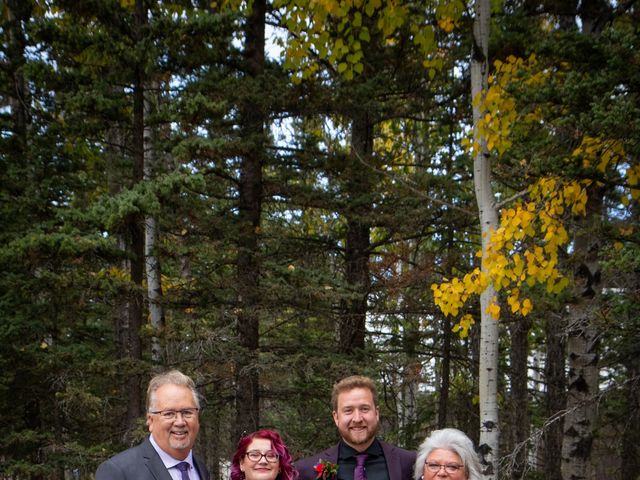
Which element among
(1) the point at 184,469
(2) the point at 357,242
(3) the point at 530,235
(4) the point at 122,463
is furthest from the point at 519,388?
(4) the point at 122,463

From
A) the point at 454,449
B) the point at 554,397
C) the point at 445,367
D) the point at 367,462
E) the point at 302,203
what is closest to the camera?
the point at 454,449

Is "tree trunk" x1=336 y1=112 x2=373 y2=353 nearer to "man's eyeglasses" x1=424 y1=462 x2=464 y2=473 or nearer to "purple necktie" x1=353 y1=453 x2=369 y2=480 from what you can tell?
"purple necktie" x1=353 y1=453 x2=369 y2=480

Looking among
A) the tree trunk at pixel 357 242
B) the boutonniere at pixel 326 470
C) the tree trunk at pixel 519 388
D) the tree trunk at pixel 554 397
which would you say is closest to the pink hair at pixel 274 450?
the boutonniere at pixel 326 470

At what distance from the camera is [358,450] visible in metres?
3.53

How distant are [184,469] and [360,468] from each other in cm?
109

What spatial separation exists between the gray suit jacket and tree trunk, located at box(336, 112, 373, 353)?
4539 mm

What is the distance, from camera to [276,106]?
786 cm

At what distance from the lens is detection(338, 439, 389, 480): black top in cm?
350

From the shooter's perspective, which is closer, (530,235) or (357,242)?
(530,235)

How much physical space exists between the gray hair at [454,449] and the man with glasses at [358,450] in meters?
0.31

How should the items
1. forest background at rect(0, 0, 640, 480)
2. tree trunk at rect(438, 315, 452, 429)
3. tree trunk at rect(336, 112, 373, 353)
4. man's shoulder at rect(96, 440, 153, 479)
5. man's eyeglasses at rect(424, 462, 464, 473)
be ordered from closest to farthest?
1. man's shoulder at rect(96, 440, 153, 479)
2. man's eyeglasses at rect(424, 462, 464, 473)
3. forest background at rect(0, 0, 640, 480)
4. tree trunk at rect(336, 112, 373, 353)
5. tree trunk at rect(438, 315, 452, 429)

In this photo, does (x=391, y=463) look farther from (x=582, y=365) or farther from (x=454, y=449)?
(x=582, y=365)

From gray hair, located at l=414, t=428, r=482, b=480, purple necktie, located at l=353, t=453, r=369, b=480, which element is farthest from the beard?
gray hair, located at l=414, t=428, r=482, b=480

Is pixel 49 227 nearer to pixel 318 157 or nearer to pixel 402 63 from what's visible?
pixel 318 157
